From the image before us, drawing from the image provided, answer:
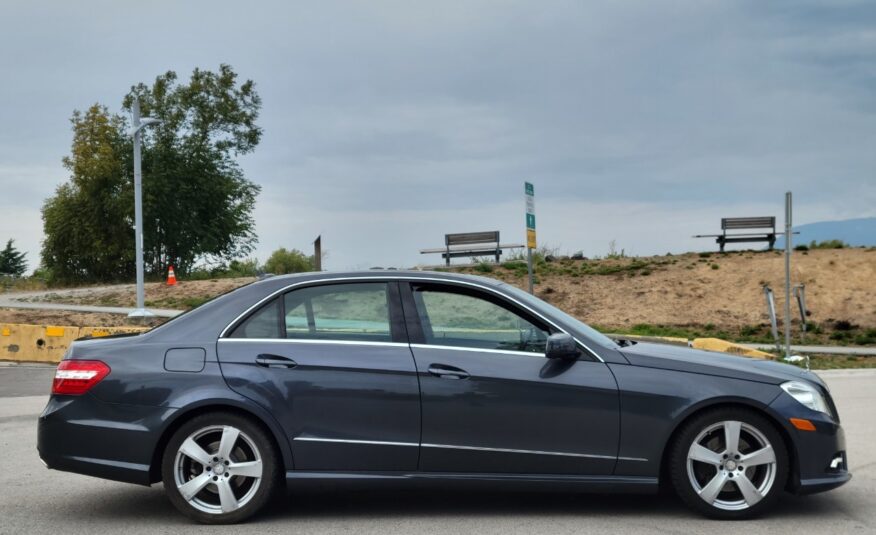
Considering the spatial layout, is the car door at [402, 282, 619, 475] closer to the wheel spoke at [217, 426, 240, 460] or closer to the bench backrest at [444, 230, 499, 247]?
the wheel spoke at [217, 426, 240, 460]

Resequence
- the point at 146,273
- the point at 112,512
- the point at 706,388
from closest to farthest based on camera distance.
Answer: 1. the point at 706,388
2. the point at 112,512
3. the point at 146,273

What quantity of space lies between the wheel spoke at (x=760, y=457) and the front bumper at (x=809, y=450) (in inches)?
5.7

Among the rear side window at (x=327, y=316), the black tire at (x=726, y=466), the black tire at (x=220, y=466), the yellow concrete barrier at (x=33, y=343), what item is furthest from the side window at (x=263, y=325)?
the yellow concrete barrier at (x=33, y=343)

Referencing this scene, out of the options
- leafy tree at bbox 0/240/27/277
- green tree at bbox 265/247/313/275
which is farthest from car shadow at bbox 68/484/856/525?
leafy tree at bbox 0/240/27/277

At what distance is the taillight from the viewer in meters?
5.88

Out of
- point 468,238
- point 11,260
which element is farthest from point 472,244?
point 11,260

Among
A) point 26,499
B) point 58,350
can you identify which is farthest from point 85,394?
point 58,350

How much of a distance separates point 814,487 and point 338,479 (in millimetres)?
2791

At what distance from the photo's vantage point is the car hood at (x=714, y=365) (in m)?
5.79

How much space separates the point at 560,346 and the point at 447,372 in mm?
680

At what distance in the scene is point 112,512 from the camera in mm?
6281

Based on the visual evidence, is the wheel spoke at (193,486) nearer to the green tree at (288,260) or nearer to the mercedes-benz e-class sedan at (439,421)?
the mercedes-benz e-class sedan at (439,421)

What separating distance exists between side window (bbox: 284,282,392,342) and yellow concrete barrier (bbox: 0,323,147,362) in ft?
45.0

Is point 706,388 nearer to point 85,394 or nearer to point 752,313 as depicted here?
point 85,394
